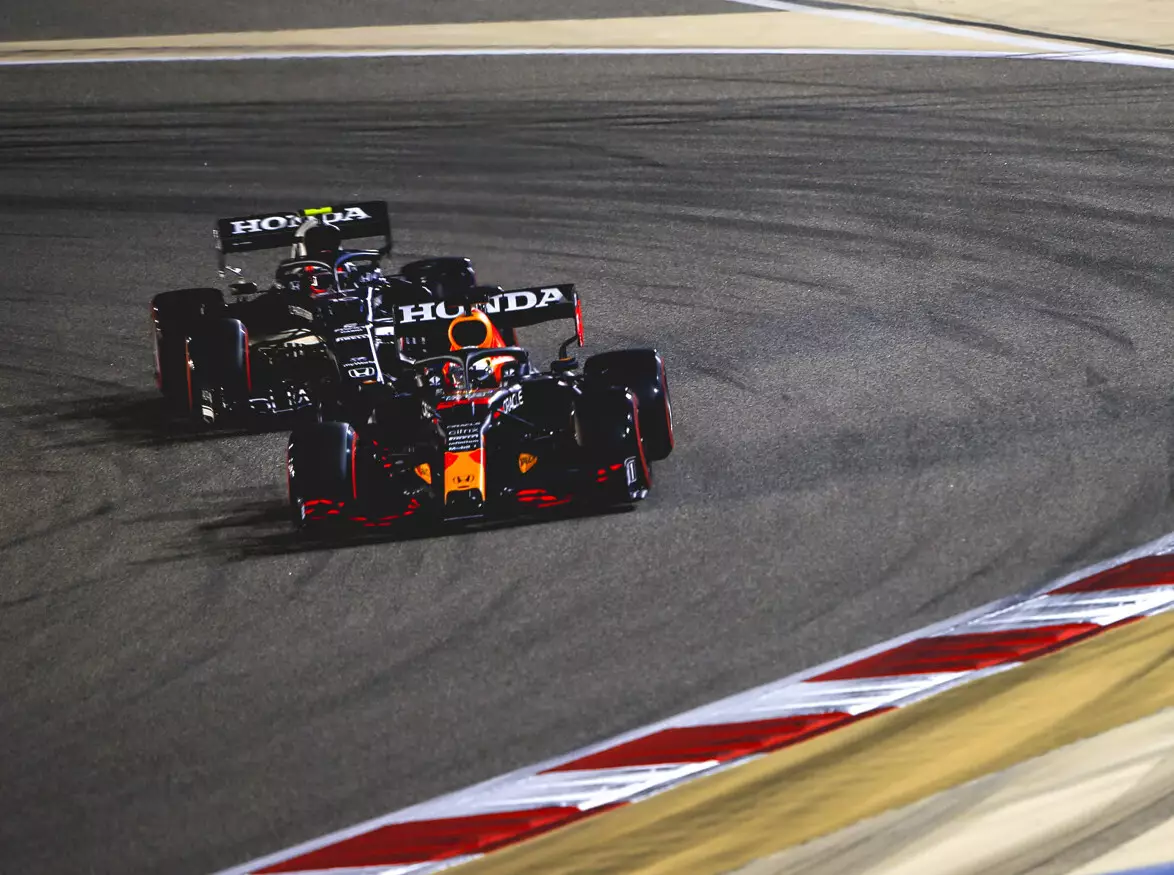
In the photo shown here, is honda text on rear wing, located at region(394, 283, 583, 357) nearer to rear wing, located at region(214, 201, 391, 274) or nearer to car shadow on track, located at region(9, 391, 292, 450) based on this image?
car shadow on track, located at region(9, 391, 292, 450)

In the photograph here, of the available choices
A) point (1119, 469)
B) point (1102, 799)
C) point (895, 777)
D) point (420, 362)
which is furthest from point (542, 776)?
point (1119, 469)

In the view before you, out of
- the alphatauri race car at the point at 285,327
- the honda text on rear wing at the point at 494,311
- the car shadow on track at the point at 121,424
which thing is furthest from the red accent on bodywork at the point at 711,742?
the car shadow on track at the point at 121,424

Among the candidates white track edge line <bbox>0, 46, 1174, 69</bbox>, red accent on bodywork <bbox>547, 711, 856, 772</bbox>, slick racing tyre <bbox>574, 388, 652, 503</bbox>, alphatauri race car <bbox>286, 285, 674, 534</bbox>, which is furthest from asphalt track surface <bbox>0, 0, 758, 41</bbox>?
red accent on bodywork <bbox>547, 711, 856, 772</bbox>

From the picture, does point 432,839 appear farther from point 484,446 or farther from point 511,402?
point 511,402

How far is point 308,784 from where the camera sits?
21.1ft

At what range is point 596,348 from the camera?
11641mm

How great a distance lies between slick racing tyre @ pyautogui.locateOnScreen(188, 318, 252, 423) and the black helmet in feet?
4.10

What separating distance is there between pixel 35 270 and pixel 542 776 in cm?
928

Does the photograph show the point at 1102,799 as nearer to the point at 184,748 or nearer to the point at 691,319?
the point at 184,748

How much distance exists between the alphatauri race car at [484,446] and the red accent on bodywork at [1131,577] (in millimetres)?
2168

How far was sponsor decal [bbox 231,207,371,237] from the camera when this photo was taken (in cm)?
1134

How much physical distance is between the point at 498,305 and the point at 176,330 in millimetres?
2225

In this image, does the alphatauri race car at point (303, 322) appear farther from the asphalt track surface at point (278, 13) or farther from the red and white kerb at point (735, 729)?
the asphalt track surface at point (278, 13)

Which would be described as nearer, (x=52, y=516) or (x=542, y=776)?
(x=542, y=776)
